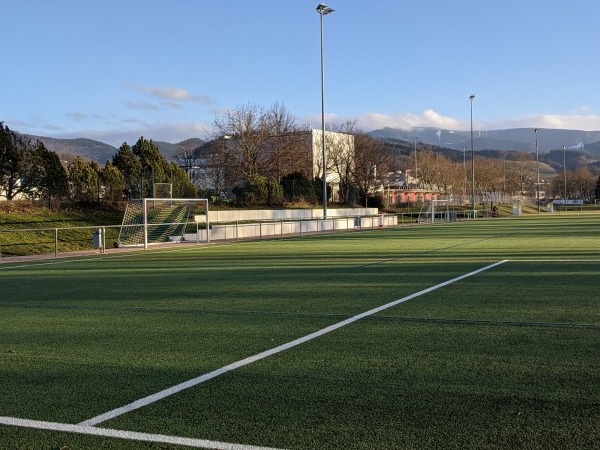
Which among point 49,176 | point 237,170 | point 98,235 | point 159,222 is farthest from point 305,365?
point 237,170

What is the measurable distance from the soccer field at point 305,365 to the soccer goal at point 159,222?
14857mm

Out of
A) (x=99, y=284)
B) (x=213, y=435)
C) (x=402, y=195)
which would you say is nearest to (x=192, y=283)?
(x=99, y=284)

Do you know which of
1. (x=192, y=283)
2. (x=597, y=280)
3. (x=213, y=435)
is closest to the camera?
(x=213, y=435)

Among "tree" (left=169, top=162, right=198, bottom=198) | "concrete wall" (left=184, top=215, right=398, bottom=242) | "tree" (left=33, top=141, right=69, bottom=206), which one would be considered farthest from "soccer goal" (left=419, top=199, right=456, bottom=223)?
"tree" (left=33, top=141, right=69, bottom=206)

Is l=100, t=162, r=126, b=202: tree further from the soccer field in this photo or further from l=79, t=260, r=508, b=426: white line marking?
l=79, t=260, r=508, b=426: white line marking

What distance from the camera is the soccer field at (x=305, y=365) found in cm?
406

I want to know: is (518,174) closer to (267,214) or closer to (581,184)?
(581,184)

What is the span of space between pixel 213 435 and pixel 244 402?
70cm

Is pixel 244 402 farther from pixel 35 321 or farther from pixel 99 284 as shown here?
pixel 99 284

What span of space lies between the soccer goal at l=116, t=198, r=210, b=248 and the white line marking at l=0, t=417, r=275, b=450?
22.4 meters

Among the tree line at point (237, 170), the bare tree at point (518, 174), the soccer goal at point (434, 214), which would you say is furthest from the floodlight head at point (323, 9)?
the bare tree at point (518, 174)

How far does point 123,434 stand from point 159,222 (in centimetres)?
2606

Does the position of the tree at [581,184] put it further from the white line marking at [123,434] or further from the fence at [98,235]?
the white line marking at [123,434]

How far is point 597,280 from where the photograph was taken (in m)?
12.1
